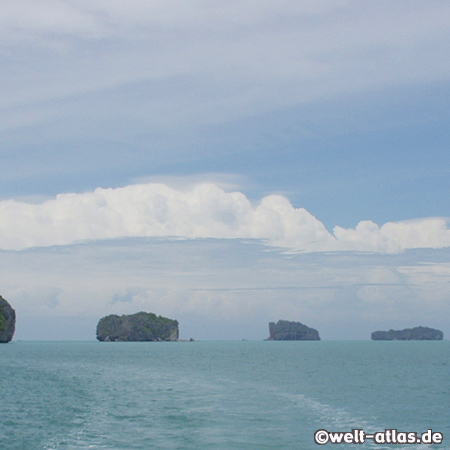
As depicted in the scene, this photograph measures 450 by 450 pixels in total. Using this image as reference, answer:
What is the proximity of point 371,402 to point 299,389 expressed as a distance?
1265 centimetres

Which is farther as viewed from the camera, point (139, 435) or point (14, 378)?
point (14, 378)

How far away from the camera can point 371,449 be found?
3484 cm

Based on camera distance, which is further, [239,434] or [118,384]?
[118,384]

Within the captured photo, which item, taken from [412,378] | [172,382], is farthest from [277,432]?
[412,378]

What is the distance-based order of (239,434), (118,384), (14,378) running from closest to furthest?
1. (239,434)
2. (118,384)
3. (14,378)

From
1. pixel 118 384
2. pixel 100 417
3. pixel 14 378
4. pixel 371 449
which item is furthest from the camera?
pixel 14 378

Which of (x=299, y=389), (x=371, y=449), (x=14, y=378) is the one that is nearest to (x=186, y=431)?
(x=371, y=449)

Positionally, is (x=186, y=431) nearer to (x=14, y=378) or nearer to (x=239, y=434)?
(x=239, y=434)

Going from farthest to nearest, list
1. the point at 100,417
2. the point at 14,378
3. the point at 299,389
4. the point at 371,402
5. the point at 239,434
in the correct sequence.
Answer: the point at 14,378, the point at 299,389, the point at 371,402, the point at 100,417, the point at 239,434

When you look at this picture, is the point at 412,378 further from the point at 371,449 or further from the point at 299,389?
the point at 371,449

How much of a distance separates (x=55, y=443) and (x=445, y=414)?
1355 inches

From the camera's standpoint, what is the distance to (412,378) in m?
88.7

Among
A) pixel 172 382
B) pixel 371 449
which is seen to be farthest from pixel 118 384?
pixel 371 449

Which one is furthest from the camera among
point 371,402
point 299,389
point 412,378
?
point 412,378
